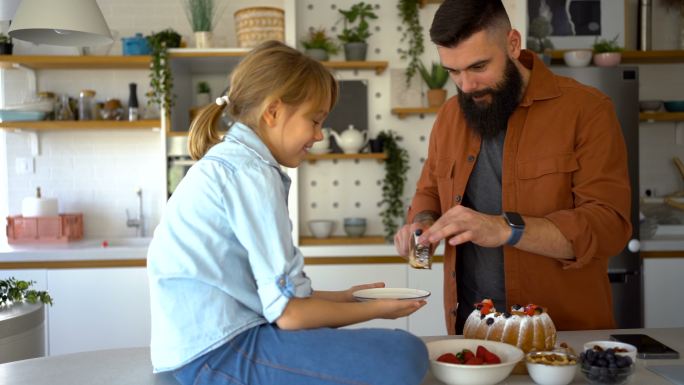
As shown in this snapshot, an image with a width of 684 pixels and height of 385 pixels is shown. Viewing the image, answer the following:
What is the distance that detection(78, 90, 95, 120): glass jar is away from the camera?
4.39m

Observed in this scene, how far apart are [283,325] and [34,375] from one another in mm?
599

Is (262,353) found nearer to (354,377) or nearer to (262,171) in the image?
(354,377)

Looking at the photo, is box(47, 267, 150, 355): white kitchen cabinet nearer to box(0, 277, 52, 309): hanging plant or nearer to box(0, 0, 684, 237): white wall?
box(0, 0, 684, 237): white wall

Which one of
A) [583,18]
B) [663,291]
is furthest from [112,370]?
[583,18]

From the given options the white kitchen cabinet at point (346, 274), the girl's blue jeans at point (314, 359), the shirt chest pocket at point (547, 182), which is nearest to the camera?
the girl's blue jeans at point (314, 359)

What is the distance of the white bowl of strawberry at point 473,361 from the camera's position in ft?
4.33

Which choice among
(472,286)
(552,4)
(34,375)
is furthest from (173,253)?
(552,4)

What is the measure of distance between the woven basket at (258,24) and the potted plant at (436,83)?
918mm

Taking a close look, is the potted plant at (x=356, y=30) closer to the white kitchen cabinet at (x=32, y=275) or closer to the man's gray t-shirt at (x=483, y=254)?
the white kitchen cabinet at (x=32, y=275)

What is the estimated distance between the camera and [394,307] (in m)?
1.43

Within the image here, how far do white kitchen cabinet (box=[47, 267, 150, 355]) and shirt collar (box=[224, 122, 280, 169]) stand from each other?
2.76 metres

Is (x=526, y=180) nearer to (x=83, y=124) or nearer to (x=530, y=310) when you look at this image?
(x=530, y=310)

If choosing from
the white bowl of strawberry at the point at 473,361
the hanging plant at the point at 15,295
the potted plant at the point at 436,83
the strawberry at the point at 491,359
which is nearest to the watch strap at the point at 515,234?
the white bowl of strawberry at the point at 473,361

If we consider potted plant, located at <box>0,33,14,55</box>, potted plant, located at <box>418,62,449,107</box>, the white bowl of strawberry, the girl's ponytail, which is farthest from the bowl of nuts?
potted plant, located at <box>0,33,14,55</box>
